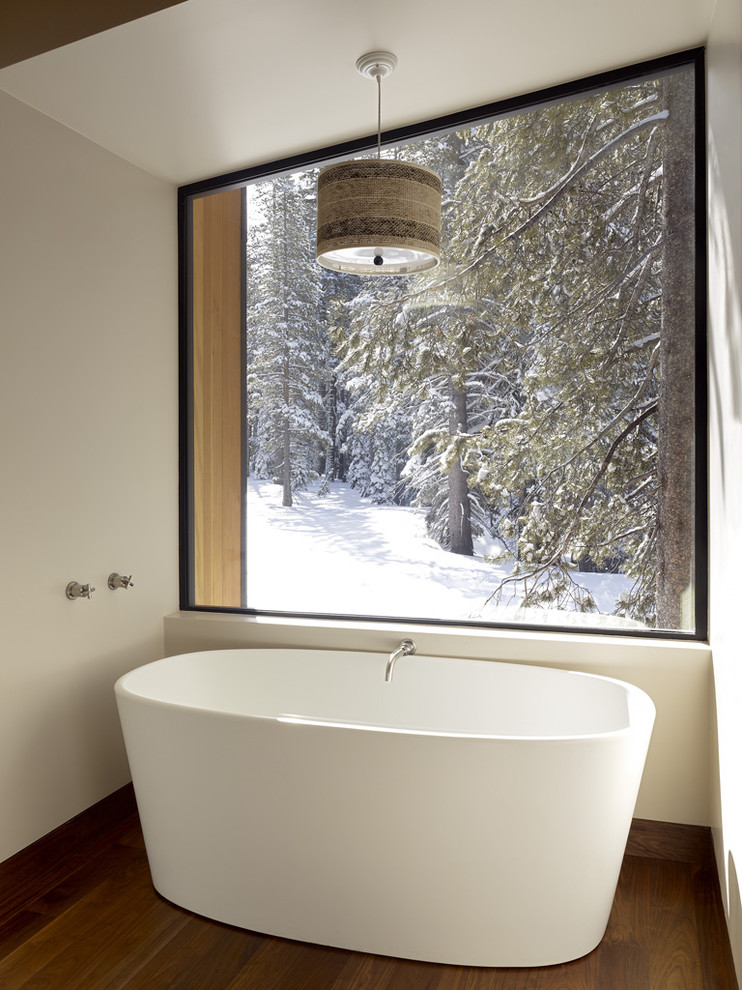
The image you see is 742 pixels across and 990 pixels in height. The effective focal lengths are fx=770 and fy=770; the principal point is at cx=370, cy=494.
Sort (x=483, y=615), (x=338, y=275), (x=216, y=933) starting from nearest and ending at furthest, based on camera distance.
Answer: (x=216, y=933) → (x=483, y=615) → (x=338, y=275)

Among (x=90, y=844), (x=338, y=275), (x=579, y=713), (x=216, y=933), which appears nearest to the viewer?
(x=216, y=933)

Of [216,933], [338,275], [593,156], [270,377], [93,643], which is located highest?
[593,156]

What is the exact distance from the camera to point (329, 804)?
2143 millimetres

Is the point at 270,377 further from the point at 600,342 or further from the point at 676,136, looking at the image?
the point at 676,136

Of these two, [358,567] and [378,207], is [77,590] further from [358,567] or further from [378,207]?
[378,207]

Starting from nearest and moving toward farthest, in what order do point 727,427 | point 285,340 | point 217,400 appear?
point 727,427 < point 285,340 < point 217,400

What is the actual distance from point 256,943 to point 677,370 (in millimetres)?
2340

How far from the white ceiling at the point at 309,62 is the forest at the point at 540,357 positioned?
0.23 m

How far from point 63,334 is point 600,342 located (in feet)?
6.51

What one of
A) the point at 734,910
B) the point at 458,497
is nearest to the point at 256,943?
the point at 734,910

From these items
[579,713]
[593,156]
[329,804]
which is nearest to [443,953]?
[329,804]

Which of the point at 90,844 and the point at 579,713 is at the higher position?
the point at 579,713

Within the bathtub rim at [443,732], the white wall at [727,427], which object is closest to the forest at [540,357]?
the white wall at [727,427]

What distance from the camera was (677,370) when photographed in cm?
279
